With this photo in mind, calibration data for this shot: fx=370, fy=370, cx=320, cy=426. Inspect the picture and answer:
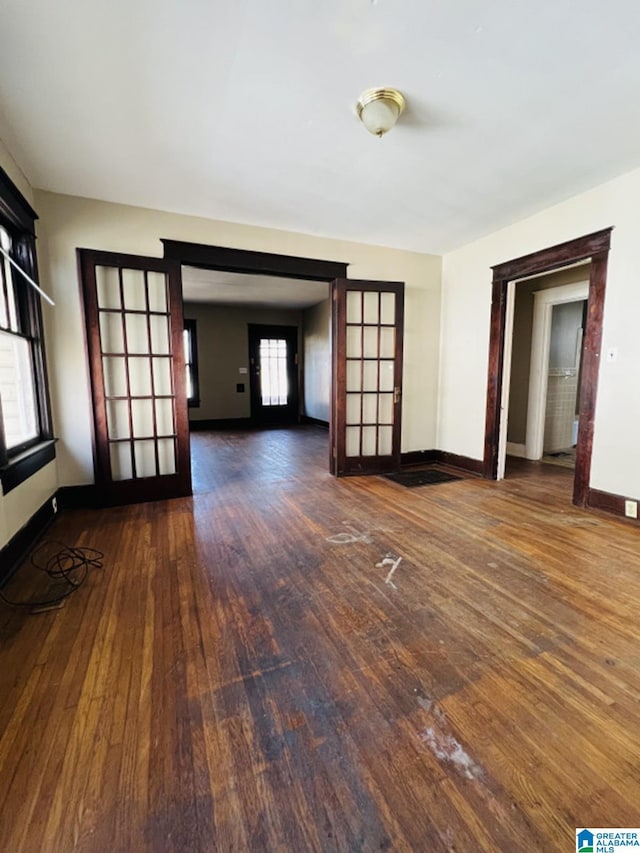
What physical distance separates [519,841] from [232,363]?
829 cm

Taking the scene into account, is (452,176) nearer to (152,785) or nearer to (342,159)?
(342,159)

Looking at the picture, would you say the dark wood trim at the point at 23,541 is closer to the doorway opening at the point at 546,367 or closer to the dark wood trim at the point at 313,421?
the doorway opening at the point at 546,367

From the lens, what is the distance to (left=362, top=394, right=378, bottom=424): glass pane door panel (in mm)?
4477

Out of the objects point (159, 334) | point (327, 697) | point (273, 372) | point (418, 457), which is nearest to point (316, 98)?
point (159, 334)

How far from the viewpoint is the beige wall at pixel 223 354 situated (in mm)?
8117

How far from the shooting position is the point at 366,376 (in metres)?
4.44

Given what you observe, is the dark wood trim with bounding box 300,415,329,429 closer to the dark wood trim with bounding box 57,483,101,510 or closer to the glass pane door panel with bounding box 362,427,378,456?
the glass pane door panel with bounding box 362,427,378,456

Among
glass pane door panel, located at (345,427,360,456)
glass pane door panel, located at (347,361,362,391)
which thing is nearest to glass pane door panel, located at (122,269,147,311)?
glass pane door panel, located at (347,361,362,391)

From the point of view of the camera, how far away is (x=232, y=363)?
8.43 metres

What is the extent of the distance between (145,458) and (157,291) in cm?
158

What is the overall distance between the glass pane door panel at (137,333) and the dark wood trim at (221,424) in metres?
4.70

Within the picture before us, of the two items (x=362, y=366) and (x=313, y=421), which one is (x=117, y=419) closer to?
(x=362, y=366)

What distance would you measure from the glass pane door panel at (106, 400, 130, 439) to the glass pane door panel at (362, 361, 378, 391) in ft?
8.40

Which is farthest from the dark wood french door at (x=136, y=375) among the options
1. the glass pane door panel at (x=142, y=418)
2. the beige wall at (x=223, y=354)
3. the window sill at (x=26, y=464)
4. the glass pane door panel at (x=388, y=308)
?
the beige wall at (x=223, y=354)
